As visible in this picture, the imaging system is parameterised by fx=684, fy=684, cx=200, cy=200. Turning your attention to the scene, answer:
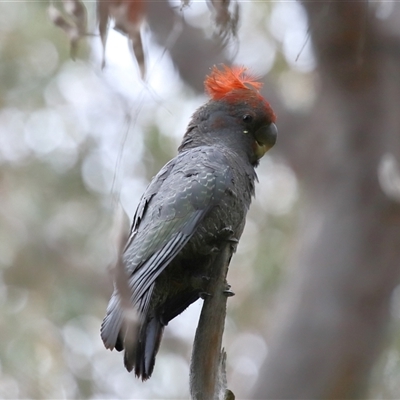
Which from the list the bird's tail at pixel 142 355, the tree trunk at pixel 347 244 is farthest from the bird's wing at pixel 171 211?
the tree trunk at pixel 347 244

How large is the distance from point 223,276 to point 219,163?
708mm

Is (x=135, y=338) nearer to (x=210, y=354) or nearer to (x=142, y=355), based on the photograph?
(x=142, y=355)

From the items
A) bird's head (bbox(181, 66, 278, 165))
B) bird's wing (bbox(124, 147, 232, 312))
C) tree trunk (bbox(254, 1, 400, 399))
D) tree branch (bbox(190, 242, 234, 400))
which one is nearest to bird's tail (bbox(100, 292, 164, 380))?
bird's wing (bbox(124, 147, 232, 312))

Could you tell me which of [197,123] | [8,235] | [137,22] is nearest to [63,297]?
[8,235]

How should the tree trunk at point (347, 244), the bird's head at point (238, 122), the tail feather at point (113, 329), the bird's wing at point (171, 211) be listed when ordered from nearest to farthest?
1. the tail feather at point (113, 329)
2. the bird's wing at point (171, 211)
3. the bird's head at point (238, 122)
4. the tree trunk at point (347, 244)

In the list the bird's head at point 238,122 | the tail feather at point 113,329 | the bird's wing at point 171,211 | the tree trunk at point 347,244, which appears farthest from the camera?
the tree trunk at point 347,244

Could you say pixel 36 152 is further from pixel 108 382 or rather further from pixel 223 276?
pixel 223 276

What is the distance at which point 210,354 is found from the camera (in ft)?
10.4

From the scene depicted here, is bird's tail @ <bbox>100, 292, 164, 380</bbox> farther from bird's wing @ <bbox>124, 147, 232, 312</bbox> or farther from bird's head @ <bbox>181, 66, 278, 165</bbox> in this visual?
bird's head @ <bbox>181, 66, 278, 165</bbox>

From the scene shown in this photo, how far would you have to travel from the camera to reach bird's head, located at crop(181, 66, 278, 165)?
4242mm

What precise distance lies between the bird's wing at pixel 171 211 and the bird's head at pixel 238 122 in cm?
29

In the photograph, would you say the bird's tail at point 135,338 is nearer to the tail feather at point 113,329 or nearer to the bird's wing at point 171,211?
the tail feather at point 113,329

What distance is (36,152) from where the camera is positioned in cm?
944

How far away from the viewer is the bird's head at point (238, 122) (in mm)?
4242
